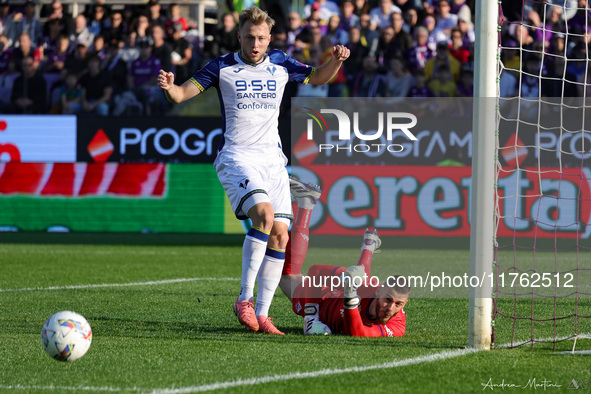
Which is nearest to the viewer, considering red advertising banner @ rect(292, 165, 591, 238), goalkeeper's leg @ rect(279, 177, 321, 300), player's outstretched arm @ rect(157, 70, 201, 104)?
player's outstretched arm @ rect(157, 70, 201, 104)

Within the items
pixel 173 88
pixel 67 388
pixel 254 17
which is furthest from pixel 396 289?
pixel 67 388

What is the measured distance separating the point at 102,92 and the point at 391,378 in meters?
12.4

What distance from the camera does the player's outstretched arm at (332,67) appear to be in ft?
22.3

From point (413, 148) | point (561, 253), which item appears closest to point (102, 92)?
point (413, 148)

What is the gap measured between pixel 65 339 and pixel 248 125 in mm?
2338

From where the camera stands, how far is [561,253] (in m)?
13.6

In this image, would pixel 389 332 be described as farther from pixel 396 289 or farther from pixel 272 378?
pixel 272 378

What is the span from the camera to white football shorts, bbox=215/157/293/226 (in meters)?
6.77

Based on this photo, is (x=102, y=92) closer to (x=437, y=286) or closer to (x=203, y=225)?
(x=203, y=225)

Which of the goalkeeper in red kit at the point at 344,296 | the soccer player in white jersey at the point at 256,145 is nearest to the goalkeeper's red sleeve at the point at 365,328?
the goalkeeper in red kit at the point at 344,296

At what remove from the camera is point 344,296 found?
6.20 metres

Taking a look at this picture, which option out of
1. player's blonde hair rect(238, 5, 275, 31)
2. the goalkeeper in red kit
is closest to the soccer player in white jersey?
player's blonde hair rect(238, 5, 275, 31)

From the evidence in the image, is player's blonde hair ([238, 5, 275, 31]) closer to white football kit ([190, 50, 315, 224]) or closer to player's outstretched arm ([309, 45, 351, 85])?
white football kit ([190, 50, 315, 224])

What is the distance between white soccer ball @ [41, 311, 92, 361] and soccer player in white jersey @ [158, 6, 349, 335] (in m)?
1.61
